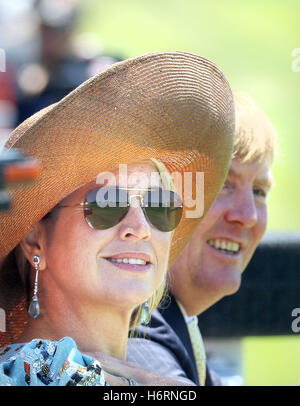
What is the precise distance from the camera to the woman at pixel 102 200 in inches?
79.7

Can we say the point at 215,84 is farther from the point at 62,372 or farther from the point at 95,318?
the point at 62,372

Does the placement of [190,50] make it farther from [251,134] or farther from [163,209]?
[163,209]

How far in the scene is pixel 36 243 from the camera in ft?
7.25

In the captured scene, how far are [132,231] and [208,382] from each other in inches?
50.3

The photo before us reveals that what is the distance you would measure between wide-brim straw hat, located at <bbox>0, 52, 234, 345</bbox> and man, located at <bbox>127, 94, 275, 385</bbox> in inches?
30.4

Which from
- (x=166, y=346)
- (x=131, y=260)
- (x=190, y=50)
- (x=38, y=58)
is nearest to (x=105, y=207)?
(x=131, y=260)

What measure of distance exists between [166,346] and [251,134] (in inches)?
36.5

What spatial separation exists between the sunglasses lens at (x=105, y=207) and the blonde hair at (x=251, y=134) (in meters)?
0.98

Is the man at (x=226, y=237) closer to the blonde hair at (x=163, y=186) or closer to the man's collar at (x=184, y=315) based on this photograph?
the man's collar at (x=184, y=315)

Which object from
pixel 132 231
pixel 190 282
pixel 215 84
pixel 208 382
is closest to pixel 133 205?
pixel 132 231

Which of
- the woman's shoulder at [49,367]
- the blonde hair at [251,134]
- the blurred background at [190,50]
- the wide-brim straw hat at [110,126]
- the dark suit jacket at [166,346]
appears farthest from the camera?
the blurred background at [190,50]

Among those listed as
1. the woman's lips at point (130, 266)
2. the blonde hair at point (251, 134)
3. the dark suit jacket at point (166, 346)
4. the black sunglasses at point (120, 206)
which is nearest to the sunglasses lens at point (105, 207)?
the black sunglasses at point (120, 206)

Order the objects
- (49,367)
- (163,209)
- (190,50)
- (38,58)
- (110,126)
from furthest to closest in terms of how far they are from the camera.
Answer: (190,50) < (38,58) < (163,209) < (110,126) < (49,367)

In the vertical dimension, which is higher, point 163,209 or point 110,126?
point 110,126
